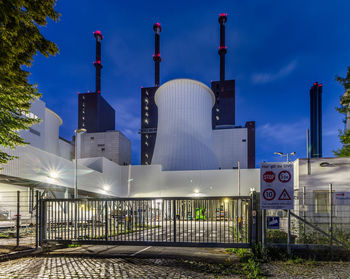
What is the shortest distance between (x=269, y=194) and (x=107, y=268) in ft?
12.5

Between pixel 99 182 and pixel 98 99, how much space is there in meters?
39.2

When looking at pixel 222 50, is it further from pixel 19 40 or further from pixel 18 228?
pixel 18 228

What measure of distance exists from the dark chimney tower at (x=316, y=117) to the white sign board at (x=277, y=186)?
205 feet

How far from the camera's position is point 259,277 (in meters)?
4.39

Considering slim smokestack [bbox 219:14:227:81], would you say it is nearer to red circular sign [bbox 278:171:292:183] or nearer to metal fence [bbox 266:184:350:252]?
metal fence [bbox 266:184:350:252]

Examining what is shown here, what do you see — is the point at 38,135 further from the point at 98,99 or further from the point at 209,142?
the point at 98,99

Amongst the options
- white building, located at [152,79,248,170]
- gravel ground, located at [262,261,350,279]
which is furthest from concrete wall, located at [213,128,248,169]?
gravel ground, located at [262,261,350,279]

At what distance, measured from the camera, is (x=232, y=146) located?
53.8 meters

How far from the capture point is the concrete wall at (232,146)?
53.3 m

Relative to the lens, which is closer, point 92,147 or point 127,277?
point 127,277

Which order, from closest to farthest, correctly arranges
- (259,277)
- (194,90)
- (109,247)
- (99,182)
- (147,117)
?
(259,277) → (109,247) → (99,182) → (194,90) → (147,117)

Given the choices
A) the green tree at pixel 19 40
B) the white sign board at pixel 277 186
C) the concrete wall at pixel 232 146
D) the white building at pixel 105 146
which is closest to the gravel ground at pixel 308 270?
the white sign board at pixel 277 186

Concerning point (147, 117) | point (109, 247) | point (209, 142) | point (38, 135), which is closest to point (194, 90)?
point (209, 142)

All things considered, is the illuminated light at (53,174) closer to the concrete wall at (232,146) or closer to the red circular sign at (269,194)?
the red circular sign at (269,194)
